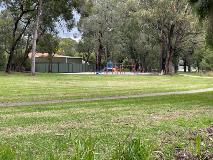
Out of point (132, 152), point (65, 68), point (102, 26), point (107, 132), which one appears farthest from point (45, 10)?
point (132, 152)

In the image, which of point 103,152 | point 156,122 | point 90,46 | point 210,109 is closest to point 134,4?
point 90,46

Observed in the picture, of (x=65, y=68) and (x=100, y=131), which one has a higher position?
(x=65, y=68)

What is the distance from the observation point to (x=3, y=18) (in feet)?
208

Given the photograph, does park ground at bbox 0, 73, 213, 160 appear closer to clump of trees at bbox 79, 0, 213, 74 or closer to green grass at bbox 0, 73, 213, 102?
green grass at bbox 0, 73, 213, 102

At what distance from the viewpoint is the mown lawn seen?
7.52 m

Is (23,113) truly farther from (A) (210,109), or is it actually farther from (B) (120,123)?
(A) (210,109)

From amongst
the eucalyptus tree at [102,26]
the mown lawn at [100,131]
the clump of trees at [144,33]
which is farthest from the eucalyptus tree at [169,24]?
the mown lawn at [100,131]

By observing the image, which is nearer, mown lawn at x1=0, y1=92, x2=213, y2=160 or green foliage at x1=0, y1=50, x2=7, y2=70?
mown lawn at x1=0, y1=92, x2=213, y2=160

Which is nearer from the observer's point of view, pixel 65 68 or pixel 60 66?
pixel 60 66

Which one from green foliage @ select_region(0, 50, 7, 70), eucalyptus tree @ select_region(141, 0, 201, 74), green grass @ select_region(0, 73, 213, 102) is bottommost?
green grass @ select_region(0, 73, 213, 102)

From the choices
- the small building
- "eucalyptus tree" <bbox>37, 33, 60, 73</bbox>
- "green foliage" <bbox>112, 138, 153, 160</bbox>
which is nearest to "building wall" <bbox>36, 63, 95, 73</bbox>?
the small building

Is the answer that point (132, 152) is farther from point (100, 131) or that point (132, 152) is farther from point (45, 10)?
point (45, 10)

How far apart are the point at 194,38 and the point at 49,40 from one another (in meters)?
19.7

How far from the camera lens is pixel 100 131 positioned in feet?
35.0
